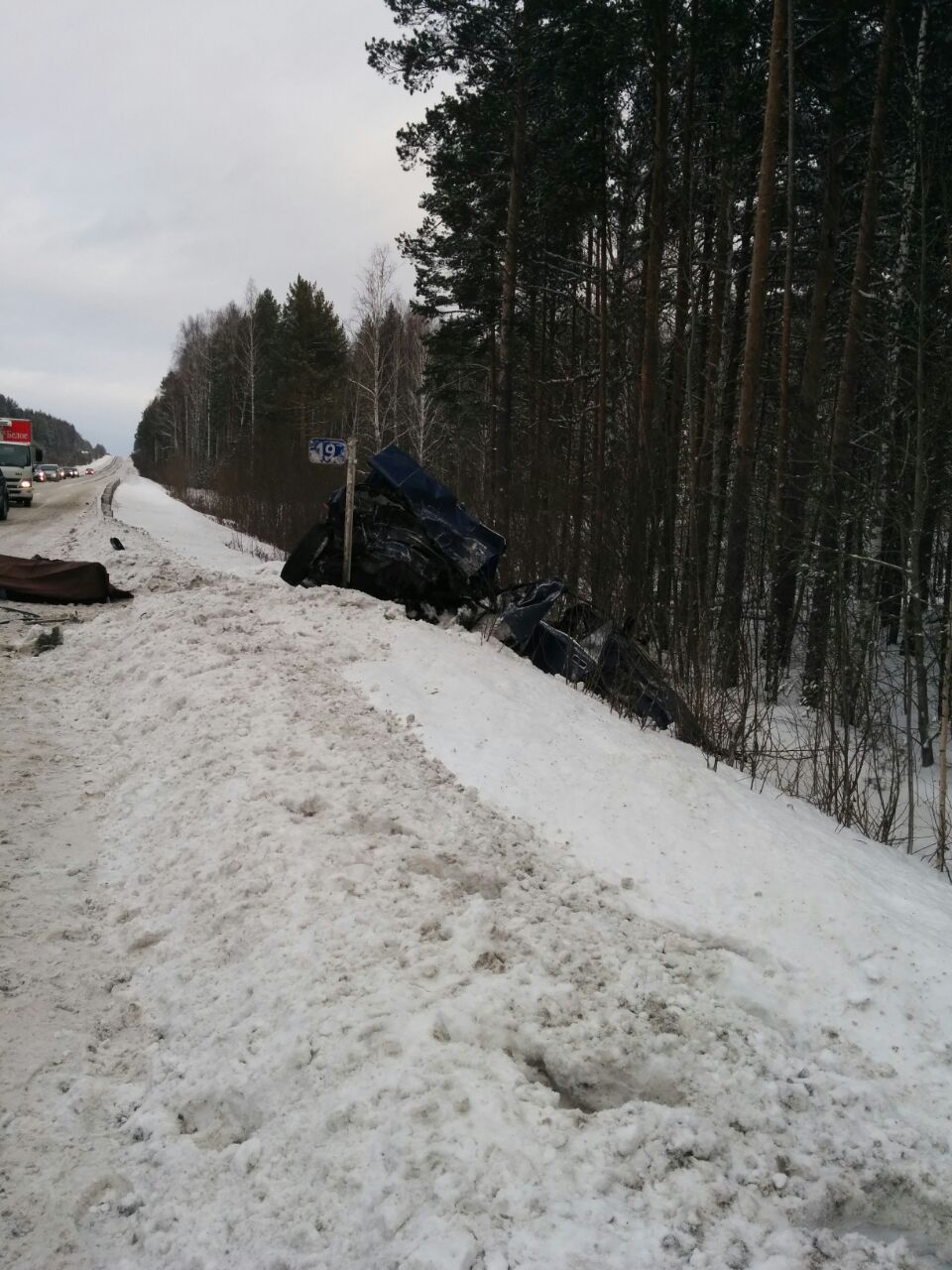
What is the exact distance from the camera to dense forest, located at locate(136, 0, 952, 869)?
239 inches

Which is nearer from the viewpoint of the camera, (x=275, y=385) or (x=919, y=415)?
(x=919, y=415)

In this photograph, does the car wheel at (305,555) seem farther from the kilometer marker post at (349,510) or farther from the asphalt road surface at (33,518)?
the asphalt road surface at (33,518)

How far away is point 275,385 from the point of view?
44.8m

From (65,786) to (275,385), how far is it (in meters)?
44.3

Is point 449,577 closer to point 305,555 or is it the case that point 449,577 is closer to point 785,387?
point 305,555

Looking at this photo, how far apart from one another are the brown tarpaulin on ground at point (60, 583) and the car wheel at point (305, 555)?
8.01 ft

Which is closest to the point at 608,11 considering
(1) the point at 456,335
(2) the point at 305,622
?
(1) the point at 456,335

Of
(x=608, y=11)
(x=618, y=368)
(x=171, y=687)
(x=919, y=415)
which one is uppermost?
(x=608, y=11)

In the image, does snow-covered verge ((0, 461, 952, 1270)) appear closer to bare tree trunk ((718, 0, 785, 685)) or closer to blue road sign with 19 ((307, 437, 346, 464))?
blue road sign with 19 ((307, 437, 346, 464))

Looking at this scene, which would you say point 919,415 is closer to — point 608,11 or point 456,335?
point 608,11

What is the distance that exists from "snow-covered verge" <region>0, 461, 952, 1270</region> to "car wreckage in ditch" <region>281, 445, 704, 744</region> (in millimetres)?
2078

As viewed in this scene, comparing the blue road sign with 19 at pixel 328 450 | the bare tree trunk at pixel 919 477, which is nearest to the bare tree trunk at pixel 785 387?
the bare tree trunk at pixel 919 477

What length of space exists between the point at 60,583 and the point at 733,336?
1374 cm

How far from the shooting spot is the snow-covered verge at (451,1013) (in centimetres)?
195
